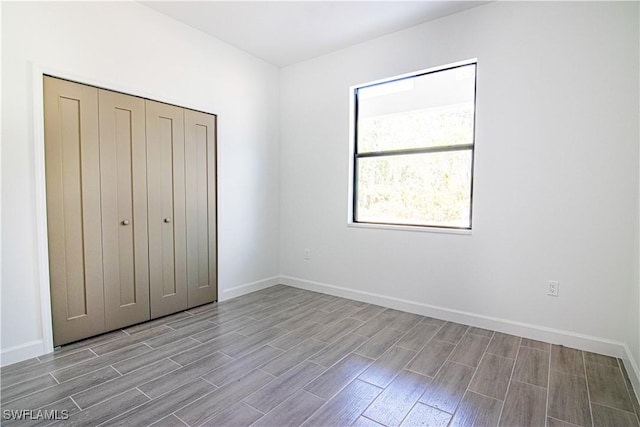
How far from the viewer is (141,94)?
290cm

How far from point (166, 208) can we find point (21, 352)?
1.50 metres

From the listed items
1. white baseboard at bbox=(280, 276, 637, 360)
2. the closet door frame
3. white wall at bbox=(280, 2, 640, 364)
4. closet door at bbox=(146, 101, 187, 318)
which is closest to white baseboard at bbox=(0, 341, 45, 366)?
the closet door frame

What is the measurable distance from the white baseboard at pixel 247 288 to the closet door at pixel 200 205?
12 cm

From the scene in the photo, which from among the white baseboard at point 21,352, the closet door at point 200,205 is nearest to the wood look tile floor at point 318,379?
the white baseboard at point 21,352

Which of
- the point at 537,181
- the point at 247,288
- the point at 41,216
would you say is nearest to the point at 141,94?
the point at 41,216

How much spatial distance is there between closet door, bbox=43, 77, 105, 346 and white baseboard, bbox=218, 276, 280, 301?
125 cm

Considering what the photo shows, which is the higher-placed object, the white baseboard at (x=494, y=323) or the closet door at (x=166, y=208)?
the closet door at (x=166, y=208)

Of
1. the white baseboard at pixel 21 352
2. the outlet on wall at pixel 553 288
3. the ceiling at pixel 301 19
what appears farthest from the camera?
the ceiling at pixel 301 19

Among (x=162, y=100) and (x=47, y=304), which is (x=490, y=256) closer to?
(x=162, y=100)

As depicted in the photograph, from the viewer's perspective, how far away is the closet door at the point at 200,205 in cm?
336

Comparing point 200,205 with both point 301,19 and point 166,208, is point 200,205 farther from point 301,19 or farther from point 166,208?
point 301,19

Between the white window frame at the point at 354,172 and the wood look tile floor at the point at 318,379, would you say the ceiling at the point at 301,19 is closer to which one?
the white window frame at the point at 354,172

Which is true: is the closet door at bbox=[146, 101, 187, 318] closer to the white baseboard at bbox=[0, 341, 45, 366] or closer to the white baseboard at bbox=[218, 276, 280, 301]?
the white baseboard at bbox=[218, 276, 280, 301]

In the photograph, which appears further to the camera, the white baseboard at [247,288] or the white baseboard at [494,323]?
the white baseboard at [247,288]
